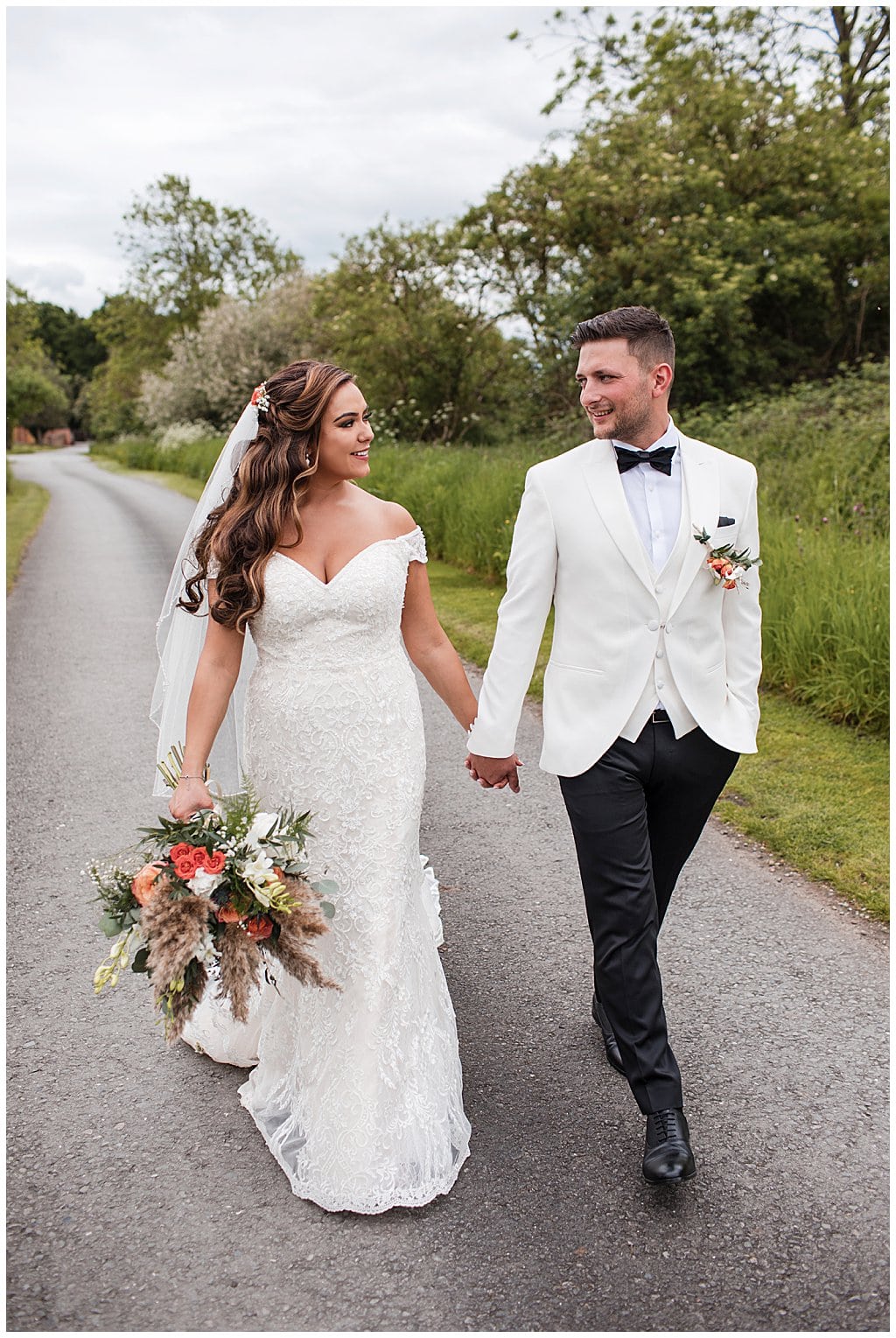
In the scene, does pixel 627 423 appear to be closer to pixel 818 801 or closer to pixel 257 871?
pixel 257 871

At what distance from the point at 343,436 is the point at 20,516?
21.7 metres

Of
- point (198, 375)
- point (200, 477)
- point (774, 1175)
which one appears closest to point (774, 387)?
point (200, 477)

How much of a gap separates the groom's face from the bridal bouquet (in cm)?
153

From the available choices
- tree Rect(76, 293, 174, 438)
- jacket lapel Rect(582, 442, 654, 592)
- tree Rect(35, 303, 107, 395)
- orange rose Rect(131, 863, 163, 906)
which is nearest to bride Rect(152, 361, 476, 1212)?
orange rose Rect(131, 863, 163, 906)

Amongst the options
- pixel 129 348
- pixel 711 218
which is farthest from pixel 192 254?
pixel 711 218

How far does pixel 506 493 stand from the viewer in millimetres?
13188

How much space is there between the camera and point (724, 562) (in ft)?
11.2

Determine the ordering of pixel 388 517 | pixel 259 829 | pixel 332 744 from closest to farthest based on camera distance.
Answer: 1. pixel 259 829
2. pixel 332 744
3. pixel 388 517

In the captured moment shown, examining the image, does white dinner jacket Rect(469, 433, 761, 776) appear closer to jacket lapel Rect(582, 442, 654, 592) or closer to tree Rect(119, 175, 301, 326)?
jacket lapel Rect(582, 442, 654, 592)

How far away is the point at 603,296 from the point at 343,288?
265 inches

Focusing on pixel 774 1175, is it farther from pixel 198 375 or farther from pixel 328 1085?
pixel 198 375

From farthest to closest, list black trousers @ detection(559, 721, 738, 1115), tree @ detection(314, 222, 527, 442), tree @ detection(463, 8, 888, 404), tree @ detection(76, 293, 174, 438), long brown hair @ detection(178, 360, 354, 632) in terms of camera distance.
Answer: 1. tree @ detection(76, 293, 174, 438)
2. tree @ detection(314, 222, 527, 442)
3. tree @ detection(463, 8, 888, 404)
4. long brown hair @ detection(178, 360, 354, 632)
5. black trousers @ detection(559, 721, 738, 1115)

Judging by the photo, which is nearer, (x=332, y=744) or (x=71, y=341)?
(x=332, y=744)

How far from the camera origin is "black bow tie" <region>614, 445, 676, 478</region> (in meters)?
3.52
